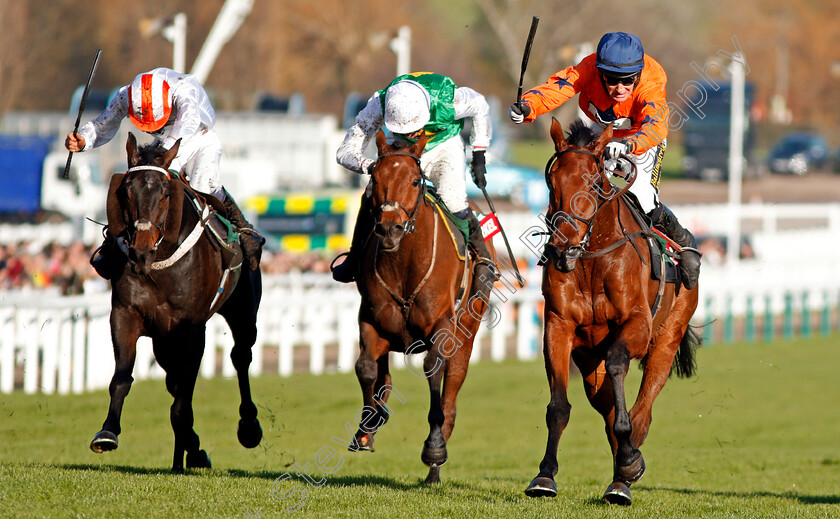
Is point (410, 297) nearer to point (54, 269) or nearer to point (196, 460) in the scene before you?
point (196, 460)

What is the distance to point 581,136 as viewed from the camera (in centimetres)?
626

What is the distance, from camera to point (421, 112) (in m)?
7.00

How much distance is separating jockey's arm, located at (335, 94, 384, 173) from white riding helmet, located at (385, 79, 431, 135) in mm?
252

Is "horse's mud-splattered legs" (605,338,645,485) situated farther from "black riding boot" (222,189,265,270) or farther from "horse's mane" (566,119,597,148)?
"black riding boot" (222,189,265,270)

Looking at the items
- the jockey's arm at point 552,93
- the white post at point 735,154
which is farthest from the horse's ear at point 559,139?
the white post at point 735,154

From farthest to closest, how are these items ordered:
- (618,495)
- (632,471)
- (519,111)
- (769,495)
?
(769,495)
(519,111)
(618,495)
(632,471)

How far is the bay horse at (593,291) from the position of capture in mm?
6023

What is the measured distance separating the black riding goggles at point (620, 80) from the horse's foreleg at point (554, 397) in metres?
1.47

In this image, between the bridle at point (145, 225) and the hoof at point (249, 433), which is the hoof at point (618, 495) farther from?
the bridle at point (145, 225)

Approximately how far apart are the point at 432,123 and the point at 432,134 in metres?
0.09

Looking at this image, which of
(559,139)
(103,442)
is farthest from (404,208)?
(103,442)

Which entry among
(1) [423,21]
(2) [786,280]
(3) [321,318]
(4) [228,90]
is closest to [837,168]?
(1) [423,21]

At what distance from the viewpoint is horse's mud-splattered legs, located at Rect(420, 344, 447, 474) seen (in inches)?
252

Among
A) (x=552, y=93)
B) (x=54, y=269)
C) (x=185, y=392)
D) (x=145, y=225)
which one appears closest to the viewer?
(x=145, y=225)
